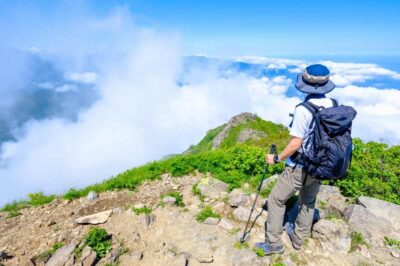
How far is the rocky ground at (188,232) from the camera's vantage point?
20.0 ft

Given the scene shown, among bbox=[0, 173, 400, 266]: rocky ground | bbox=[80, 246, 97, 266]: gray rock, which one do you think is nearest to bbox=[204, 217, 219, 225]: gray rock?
bbox=[0, 173, 400, 266]: rocky ground

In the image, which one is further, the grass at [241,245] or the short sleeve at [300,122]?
the grass at [241,245]

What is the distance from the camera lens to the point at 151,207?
820 centimetres

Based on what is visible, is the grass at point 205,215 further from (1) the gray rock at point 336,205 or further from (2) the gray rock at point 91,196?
(2) the gray rock at point 91,196

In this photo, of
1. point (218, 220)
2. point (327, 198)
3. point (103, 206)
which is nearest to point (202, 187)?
point (218, 220)

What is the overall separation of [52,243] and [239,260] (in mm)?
4390

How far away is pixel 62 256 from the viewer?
233 inches

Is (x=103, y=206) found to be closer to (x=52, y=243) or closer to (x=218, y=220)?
(x=52, y=243)

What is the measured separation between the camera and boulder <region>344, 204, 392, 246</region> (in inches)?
260

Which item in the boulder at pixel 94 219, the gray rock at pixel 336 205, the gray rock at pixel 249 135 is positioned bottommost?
the gray rock at pixel 249 135

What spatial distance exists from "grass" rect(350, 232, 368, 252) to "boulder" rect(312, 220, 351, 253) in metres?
0.15

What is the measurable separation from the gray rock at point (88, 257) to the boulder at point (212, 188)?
144 inches

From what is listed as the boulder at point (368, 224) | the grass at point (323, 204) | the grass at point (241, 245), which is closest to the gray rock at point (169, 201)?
the grass at point (241, 245)

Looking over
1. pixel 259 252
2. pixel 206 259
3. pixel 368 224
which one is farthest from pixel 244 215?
pixel 368 224
